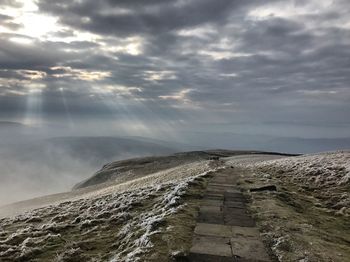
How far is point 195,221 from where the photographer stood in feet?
48.1

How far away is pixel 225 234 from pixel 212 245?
5.04 feet

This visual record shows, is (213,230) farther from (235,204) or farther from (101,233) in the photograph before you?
(235,204)

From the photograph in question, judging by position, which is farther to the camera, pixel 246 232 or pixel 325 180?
pixel 325 180

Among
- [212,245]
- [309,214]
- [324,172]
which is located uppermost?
[324,172]

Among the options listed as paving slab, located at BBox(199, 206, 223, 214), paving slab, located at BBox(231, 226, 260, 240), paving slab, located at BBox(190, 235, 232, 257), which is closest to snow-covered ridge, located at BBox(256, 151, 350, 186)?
paving slab, located at BBox(199, 206, 223, 214)

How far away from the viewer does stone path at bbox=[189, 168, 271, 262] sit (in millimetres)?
10633

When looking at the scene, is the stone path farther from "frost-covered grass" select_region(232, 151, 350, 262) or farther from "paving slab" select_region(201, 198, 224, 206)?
"frost-covered grass" select_region(232, 151, 350, 262)

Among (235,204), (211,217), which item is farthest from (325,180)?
(211,217)

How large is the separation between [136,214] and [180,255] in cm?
721

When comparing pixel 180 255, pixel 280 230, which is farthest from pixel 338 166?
pixel 180 255

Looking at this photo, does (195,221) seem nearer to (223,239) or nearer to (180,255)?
(223,239)

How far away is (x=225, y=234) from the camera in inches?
505

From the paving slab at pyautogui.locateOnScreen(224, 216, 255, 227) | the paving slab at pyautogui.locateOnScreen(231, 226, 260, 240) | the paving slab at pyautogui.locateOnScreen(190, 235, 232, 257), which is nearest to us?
the paving slab at pyautogui.locateOnScreen(190, 235, 232, 257)

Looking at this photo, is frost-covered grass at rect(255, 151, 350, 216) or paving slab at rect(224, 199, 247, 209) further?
frost-covered grass at rect(255, 151, 350, 216)
